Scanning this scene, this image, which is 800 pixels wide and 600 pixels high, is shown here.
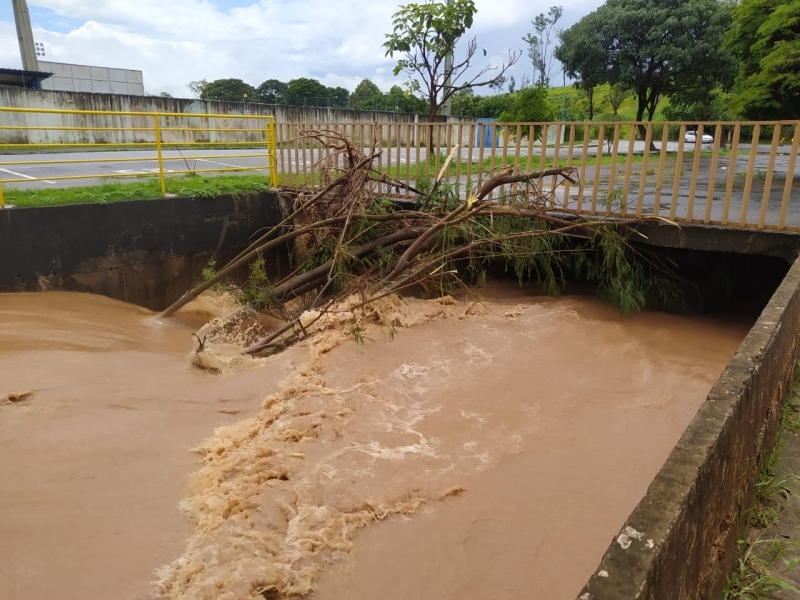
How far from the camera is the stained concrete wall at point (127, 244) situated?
23.8ft

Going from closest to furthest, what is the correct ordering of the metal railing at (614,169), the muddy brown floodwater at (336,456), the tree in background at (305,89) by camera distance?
1. the muddy brown floodwater at (336,456)
2. the metal railing at (614,169)
3. the tree in background at (305,89)

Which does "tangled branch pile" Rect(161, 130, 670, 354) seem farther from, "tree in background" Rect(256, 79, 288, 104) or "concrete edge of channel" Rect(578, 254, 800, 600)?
"tree in background" Rect(256, 79, 288, 104)

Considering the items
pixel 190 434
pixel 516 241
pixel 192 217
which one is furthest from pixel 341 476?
pixel 192 217

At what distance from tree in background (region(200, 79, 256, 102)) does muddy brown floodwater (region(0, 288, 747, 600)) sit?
4756 cm

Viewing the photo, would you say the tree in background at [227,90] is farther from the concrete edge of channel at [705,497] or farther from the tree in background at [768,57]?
the concrete edge of channel at [705,497]

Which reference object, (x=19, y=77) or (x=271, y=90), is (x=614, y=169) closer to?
(x=19, y=77)

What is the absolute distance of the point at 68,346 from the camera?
5988 mm

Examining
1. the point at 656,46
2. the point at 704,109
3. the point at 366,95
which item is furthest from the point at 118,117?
the point at 366,95

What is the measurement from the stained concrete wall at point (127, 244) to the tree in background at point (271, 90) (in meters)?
48.1

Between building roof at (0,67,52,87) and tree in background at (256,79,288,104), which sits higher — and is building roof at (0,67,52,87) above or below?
below

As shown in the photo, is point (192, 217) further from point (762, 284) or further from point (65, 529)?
point (762, 284)

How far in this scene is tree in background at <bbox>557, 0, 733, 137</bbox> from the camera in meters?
21.6

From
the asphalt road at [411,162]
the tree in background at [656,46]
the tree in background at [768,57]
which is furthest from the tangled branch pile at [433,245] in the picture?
the tree in background at [656,46]

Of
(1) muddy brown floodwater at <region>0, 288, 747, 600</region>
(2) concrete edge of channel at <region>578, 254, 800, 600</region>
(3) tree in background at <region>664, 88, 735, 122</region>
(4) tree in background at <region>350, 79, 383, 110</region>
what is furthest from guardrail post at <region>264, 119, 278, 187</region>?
(4) tree in background at <region>350, 79, 383, 110</region>
